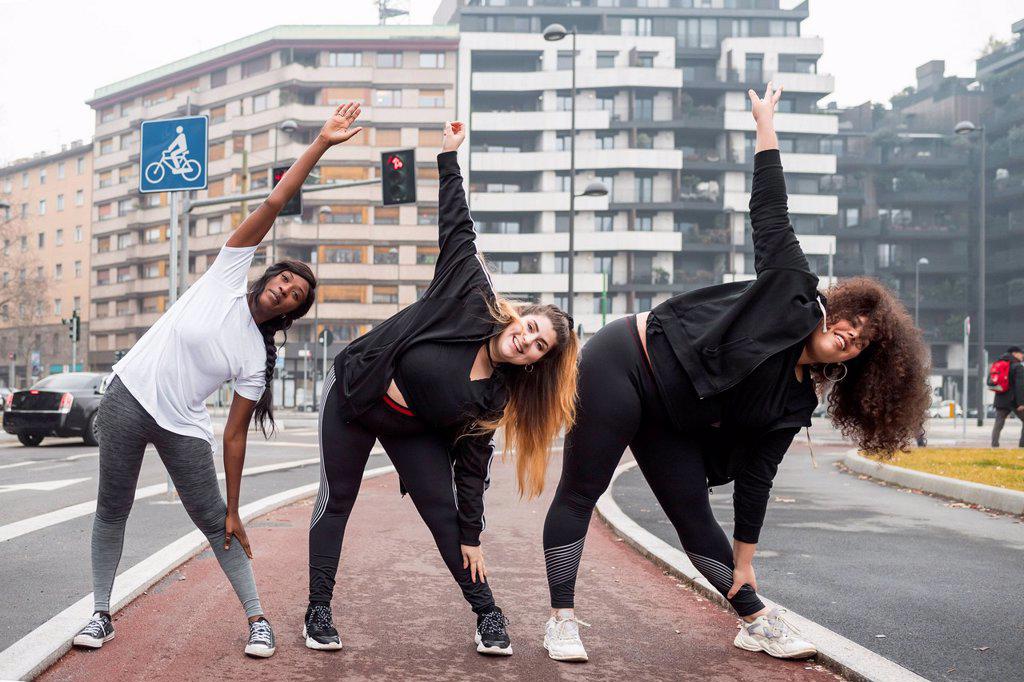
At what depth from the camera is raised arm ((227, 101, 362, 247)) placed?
3.82m

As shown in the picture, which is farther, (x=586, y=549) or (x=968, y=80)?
(x=968, y=80)

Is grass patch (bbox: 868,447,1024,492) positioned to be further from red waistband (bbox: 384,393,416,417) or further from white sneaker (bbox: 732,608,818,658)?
red waistband (bbox: 384,393,416,417)

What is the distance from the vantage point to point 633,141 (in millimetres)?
66875

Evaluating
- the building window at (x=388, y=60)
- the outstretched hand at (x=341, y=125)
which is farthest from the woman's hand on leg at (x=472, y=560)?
the building window at (x=388, y=60)

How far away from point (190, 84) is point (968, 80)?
64868 mm

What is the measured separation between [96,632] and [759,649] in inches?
107

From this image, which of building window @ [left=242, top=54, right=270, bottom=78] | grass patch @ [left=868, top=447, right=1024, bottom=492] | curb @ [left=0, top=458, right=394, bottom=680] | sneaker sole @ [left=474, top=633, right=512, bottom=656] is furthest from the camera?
building window @ [left=242, top=54, right=270, bottom=78]

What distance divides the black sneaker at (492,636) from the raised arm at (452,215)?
1.44 metres

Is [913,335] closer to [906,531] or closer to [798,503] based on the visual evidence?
[906,531]

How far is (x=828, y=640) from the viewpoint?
13.4ft

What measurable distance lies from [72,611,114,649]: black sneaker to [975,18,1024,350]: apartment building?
74.6 metres

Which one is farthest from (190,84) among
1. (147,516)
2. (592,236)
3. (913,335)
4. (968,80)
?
(913,335)

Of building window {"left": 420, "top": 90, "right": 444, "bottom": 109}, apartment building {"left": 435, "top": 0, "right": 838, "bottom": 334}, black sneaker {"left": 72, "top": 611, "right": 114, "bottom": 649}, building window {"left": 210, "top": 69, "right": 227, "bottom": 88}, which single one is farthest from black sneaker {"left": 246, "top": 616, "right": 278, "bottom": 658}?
building window {"left": 210, "top": 69, "right": 227, "bottom": 88}

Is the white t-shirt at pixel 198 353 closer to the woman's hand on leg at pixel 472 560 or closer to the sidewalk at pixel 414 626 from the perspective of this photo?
the sidewalk at pixel 414 626
